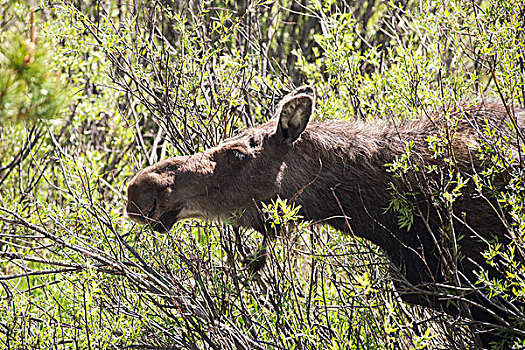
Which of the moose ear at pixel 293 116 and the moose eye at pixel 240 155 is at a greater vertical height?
the moose ear at pixel 293 116

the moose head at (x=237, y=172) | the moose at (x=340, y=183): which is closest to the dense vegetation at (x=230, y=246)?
the moose at (x=340, y=183)

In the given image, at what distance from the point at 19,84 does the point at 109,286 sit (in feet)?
5.95

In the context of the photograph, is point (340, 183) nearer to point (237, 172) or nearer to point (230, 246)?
point (237, 172)

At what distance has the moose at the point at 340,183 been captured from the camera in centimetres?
398

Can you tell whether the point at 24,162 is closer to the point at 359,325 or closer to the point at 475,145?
the point at 359,325

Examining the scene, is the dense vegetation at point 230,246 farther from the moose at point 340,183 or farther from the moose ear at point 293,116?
the moose ear at point 293,116

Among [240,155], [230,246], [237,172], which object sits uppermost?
[240,155]

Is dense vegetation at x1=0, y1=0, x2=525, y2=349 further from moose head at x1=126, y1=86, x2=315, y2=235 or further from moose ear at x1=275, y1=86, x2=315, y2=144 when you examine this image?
moose ear at x1=275, y1=86, x2=315, y2=144

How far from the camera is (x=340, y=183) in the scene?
166 inches

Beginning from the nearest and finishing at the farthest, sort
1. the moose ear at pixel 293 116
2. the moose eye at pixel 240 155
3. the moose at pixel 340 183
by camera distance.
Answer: the moose at pixel 340 183, the moose ear at pixel 293 116, the moose eye at pixel 240 155

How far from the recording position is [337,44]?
14.8 feet

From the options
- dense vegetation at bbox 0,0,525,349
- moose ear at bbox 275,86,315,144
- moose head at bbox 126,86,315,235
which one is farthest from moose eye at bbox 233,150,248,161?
dense vegetation at bbox 0,0,525,349

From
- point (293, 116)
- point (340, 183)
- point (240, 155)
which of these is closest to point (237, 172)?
point (240, 155)

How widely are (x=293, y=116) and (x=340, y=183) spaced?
515 mm
